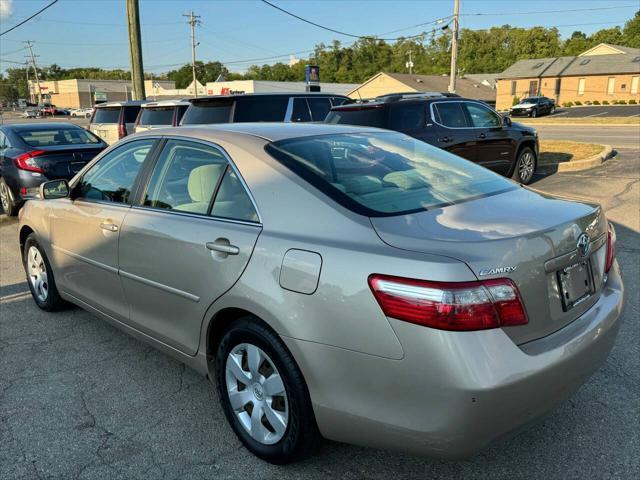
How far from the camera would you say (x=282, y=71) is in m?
121

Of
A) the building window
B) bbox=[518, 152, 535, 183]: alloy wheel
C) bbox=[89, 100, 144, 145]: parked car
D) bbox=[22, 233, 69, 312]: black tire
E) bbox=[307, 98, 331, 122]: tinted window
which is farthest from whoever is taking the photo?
the building window

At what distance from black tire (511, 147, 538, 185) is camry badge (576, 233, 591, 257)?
8.37 m

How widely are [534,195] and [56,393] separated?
312 cm

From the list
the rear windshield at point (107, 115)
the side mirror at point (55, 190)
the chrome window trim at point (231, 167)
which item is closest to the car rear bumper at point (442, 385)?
the chrome window trim at point (231, 167)

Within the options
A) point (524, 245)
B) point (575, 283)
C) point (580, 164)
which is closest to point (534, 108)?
point (580, 164)

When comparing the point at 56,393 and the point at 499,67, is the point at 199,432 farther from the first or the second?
the point at 499,67

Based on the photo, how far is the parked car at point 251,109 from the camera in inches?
348

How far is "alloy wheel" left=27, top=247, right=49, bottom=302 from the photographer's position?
463cm

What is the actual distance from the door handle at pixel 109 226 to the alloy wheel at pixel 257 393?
1292 mm

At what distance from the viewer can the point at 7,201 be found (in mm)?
8953

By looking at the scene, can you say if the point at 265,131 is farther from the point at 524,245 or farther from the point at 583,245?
the point at 583,245

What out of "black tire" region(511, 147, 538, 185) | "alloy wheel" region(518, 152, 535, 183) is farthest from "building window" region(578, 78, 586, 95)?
"alloy wheel" region(518, 152, 535, 183)

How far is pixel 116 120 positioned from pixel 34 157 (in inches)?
215

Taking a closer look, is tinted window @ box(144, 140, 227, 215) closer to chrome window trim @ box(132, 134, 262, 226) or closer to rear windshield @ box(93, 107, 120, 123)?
chrome window trim @ box(132, 134, 262, 226)
